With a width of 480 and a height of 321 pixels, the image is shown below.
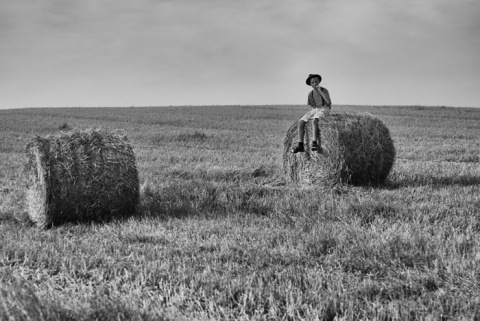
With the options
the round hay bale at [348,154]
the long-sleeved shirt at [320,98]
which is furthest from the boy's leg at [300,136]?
the long-sleeved shirt at [320,98]

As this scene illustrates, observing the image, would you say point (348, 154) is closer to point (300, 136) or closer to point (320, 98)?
point (300, 136)

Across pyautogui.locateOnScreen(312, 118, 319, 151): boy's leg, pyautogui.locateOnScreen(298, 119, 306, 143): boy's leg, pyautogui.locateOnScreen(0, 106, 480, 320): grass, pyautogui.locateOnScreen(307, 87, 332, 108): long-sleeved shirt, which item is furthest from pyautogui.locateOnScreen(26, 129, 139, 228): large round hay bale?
pyautogui.locateOnScreen(307, 87, 332, 108): long-sleeved shirt

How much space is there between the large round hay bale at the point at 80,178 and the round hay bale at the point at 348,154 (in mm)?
4021

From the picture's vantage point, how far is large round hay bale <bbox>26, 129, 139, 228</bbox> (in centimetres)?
733

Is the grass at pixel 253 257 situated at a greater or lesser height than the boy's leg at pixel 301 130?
lesser

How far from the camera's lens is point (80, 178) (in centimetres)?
739

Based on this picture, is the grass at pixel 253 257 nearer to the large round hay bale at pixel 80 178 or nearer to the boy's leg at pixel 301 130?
the large round hay bale at pixel 80 178

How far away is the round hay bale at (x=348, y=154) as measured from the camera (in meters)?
10.2

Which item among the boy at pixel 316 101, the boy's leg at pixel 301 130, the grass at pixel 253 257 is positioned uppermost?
the boy at pixel 316 101

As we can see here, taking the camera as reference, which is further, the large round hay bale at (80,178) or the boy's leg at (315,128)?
the boy's leg at (315,128)

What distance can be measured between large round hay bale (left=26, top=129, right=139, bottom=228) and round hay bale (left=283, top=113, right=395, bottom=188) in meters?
4.02

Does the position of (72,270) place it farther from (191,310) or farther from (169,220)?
(169,220)

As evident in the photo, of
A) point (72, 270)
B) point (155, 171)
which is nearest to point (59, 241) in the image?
point (72, 270)

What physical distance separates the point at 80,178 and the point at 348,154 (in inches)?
197
